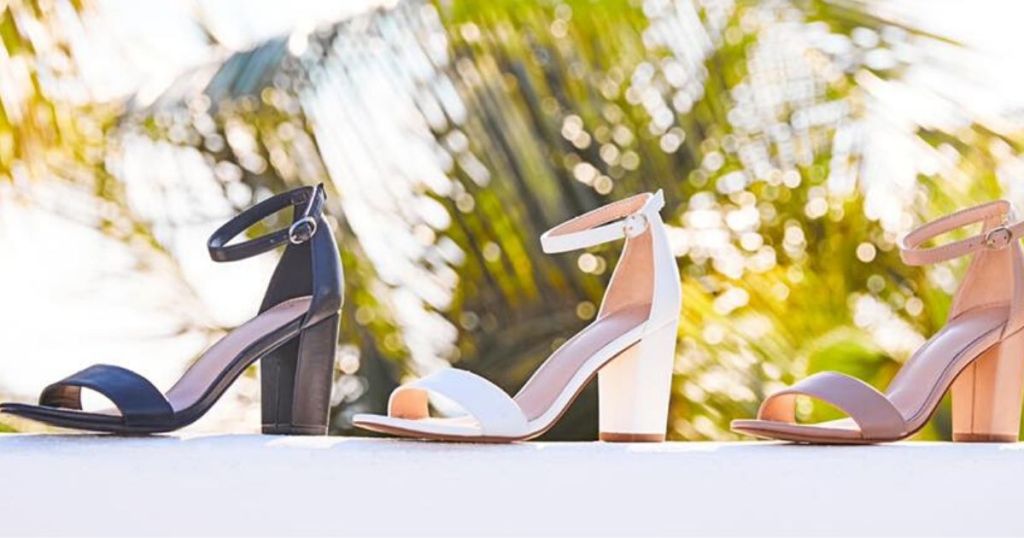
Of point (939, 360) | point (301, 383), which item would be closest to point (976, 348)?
point (939, 360)

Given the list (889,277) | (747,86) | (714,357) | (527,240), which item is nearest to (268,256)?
(527,240)

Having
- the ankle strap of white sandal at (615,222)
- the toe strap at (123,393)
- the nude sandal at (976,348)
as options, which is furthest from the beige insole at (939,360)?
the toe strap at (123,393)

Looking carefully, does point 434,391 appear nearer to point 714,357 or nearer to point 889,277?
point 714,357

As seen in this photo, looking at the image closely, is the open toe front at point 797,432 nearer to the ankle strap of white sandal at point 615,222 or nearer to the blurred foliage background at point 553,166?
the ankle strap of white sandal at point 615,222

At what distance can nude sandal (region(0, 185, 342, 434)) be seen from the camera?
1316 mm

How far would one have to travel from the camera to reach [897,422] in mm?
1242

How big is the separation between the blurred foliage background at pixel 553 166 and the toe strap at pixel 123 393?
6.16ft

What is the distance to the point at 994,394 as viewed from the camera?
140 cm

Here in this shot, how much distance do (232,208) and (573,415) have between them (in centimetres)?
101

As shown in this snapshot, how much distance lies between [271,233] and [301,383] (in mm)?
171

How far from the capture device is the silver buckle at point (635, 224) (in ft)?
4.34

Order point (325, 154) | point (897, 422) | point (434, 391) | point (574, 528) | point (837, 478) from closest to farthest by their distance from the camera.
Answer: point (574, 528) → point (837, 478) → point (434, 391) → point (897, 422) → point (325, 154)

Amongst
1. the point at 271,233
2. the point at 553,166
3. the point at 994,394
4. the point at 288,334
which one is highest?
the point at 553,166

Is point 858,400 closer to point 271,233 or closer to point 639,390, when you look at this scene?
point 639,390
